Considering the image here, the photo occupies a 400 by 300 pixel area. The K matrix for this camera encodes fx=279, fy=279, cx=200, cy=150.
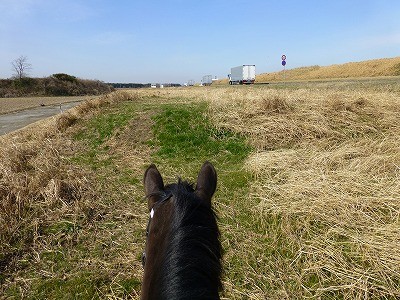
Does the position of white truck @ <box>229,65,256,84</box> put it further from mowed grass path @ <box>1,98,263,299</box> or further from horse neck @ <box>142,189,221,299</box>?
horse neck @ <box>142,189,221,299</box>

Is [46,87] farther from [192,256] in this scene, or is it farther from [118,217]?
[192,256]

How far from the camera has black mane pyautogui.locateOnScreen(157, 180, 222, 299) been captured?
1.17 meters

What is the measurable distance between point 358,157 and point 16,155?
7629 mm

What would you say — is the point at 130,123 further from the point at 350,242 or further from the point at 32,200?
the point at 350,242

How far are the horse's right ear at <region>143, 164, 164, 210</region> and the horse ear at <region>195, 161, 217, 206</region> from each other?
236mm

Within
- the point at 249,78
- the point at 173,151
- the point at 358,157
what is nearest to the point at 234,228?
the point at 358,157

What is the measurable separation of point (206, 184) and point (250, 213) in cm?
286

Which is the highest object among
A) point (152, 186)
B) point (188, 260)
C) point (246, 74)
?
point (246, 74)

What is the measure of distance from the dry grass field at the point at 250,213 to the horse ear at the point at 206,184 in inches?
66.1

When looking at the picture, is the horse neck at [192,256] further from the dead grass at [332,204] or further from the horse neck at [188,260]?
the dead grass at [332,204]

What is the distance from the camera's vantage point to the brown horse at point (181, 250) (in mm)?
1189

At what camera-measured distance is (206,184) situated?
1.76 m

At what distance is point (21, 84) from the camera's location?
159 ft

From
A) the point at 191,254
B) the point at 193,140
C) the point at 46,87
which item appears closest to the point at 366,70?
the point at 193,140
